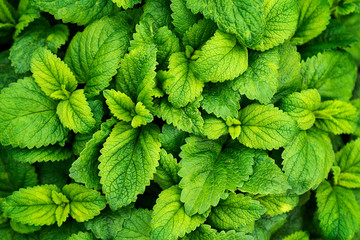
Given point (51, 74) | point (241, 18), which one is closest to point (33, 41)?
point (51, 74)

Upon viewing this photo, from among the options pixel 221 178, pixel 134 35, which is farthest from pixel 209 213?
pixel 134 35

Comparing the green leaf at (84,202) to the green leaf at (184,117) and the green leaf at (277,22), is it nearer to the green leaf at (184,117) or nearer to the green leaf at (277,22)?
the green leaf at (184,117)

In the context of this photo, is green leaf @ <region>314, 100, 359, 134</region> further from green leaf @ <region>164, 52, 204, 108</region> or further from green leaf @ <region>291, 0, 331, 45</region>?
green leaf @ <region>164, 52, 204, 108</region>

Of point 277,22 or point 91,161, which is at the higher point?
point 277,22

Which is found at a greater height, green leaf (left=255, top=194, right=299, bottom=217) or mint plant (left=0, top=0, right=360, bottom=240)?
mint plant (left=0, top=0, right=360, bottom=240)

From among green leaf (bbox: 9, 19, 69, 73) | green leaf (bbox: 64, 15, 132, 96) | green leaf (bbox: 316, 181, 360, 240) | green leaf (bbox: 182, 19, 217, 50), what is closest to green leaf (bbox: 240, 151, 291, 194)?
green leaf (bbox: 316, 181, 360, 240)

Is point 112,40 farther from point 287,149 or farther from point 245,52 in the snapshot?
point 287,149

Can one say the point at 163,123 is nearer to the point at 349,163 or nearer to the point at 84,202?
the point at 84,202
